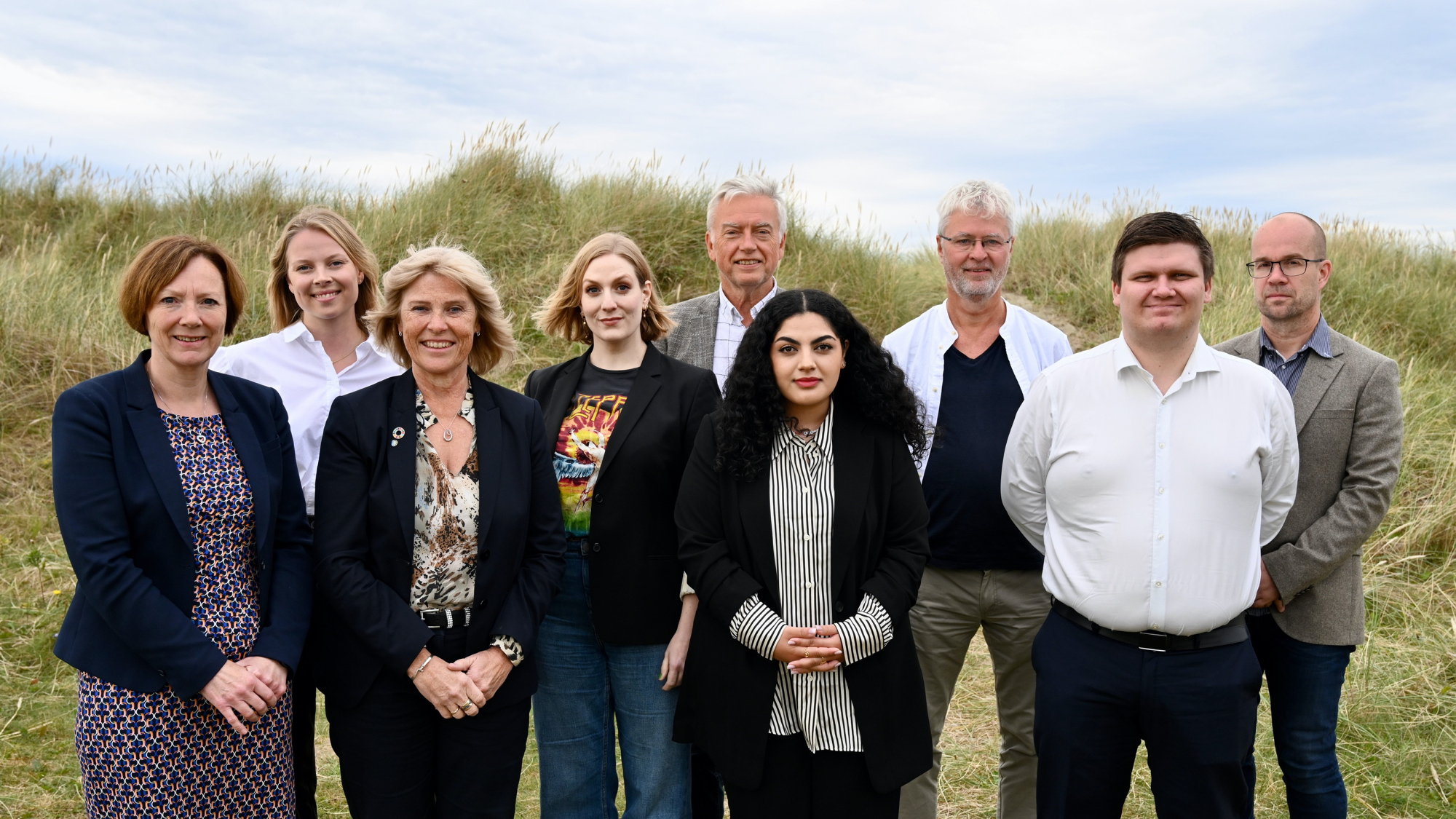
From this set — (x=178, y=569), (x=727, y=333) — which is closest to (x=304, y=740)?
(x=178, y=569)

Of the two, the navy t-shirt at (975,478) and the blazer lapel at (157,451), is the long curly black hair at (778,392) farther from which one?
the blazer lapel at (157,451)

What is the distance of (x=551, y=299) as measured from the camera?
3518 mm

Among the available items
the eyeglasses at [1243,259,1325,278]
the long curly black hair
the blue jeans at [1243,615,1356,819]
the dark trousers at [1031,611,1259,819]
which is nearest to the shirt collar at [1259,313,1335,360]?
the eyeglasses at [1243,259,1325,278]

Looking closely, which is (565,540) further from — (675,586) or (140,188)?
(140,188)

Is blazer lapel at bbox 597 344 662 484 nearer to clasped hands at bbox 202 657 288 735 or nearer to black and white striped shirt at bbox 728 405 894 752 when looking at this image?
black and white striped shirt at bbox 728 405 894 752

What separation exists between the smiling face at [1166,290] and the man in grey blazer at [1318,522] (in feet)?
2.57

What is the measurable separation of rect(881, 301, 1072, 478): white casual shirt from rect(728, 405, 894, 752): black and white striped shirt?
880 millimetres

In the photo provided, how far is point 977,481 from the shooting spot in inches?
139

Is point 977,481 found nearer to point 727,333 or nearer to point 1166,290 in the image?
point 1166,290

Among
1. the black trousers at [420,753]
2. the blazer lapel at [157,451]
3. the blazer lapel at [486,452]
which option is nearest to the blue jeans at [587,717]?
the black trousers at [420,753]

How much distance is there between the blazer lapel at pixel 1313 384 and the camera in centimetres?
342

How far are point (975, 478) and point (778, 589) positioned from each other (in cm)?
109

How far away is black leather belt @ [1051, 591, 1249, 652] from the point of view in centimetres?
287

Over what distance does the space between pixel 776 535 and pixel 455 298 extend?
49.0 inches
